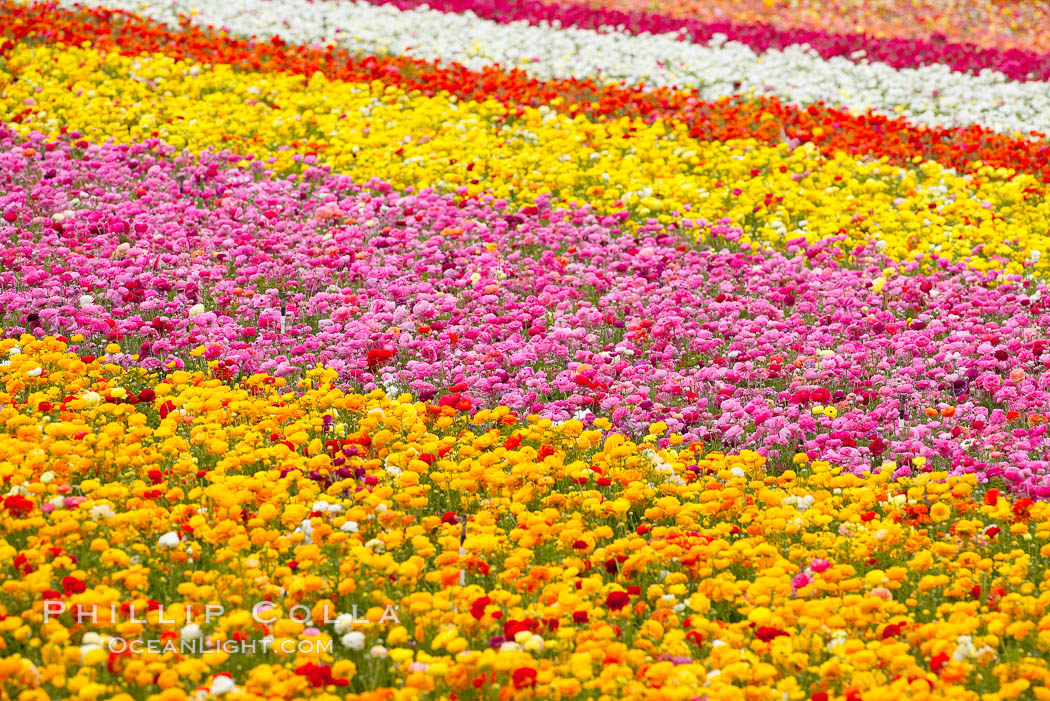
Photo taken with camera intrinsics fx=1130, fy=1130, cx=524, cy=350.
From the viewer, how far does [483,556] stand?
16.1 feet

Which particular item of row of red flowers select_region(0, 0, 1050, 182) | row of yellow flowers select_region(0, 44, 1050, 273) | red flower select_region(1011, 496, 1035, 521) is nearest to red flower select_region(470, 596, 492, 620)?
red flower select_region(1011, 496, 1035, 521)

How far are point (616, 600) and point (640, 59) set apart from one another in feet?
37.6

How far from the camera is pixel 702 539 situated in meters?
4.90

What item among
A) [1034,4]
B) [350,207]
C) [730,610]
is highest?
[1034,4]

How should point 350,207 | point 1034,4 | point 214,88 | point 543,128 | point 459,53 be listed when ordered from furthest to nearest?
1. point 1034,4
2. point 459,53
3. point 214,88
4. point 543,128
5. point 350,207

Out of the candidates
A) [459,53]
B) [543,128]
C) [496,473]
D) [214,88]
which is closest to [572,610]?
[496,473]

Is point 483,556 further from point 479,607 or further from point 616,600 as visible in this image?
point 616,600

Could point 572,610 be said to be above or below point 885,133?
below

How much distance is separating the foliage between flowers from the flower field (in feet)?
0.08

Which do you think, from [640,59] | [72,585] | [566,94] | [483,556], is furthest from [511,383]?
[640,59]

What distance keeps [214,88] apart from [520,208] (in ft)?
16.1

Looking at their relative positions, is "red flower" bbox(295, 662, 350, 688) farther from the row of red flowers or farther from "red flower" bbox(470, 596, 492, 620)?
the row of red flowers

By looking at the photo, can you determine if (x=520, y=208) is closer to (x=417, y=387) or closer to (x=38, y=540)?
(x=417, y=387)

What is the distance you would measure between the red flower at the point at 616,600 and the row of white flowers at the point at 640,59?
979cm
